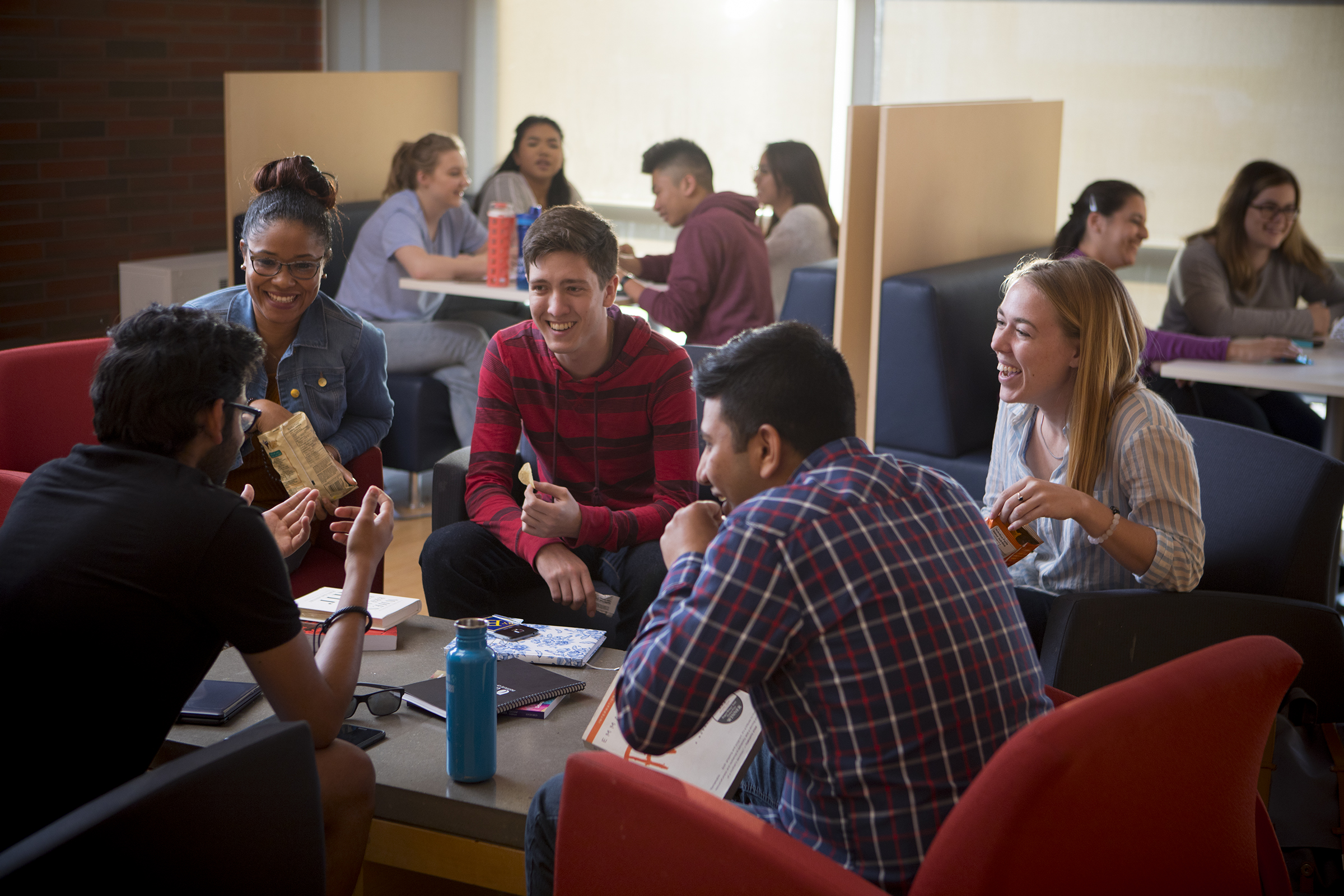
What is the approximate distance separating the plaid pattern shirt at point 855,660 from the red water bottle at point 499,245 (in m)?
3.00

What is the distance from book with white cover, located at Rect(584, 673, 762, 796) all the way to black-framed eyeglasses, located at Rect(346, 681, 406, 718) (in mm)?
289

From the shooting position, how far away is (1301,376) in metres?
3.24

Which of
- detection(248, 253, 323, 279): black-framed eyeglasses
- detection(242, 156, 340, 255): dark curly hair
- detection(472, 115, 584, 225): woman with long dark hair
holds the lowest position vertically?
detection(248, 253, 323, 279): black-framed eyeglasses

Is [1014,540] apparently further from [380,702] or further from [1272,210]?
[1272,210]

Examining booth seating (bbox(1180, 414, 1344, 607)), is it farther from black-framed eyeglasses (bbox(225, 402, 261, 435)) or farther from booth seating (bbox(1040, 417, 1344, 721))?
black-framed eyeglasses (bbox(225, 402, 261, 435))

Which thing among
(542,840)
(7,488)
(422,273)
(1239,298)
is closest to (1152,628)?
(542,840)

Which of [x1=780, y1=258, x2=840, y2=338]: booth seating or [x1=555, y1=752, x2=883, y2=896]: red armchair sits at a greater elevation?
[x1=780, y1=258, x2=840, y2=338]: booth seating

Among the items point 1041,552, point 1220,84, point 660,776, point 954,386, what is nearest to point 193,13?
point 954,386

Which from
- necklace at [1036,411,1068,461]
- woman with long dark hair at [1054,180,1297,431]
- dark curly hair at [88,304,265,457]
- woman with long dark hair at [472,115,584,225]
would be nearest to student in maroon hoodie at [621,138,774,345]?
woman with long dark hair at [1054,180,1297,431]

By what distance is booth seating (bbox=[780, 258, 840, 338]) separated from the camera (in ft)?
12.5

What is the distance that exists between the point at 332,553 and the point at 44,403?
68 centimetres

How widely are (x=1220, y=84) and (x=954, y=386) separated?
2.91 meters

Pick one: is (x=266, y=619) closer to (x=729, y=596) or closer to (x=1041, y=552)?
(x=729, y=596)

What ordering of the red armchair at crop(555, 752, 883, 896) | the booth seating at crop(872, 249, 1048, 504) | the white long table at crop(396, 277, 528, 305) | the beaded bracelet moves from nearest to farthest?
the red armchair at crop(555, 752, 883, 896)
the beaded bracelet
the booth seating at crop(872, 249, 1048, 504)
the white long table at crop(396, 277, 528, 305)
